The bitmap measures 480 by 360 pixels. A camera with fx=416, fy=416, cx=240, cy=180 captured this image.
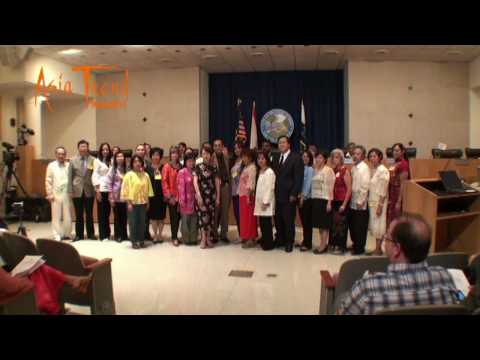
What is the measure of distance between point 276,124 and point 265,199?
6.30 metres

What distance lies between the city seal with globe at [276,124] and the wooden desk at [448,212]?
6.78m

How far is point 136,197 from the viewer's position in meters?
5.90

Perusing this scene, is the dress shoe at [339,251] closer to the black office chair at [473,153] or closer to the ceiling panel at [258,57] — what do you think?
the black office chair at [473,153]

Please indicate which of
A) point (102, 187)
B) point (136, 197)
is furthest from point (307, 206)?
point (102, 187)

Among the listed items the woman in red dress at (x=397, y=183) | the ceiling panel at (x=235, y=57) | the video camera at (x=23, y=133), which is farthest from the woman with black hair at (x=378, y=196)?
the video camera at (x=23, y=133)

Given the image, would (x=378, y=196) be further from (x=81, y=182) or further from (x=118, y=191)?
(x=81, y=182)

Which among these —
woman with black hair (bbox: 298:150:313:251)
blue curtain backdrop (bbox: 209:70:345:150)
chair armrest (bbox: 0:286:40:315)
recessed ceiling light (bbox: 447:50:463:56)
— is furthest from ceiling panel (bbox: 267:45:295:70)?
chair armrest (bbox: 0:286:40:315)

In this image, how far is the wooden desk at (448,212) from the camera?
4258 mm

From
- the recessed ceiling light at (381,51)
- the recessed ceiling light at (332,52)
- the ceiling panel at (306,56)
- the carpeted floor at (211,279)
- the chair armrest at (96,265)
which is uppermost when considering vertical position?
the ceiling panel at (306,56)

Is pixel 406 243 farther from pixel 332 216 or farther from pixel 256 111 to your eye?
pixel 256 111

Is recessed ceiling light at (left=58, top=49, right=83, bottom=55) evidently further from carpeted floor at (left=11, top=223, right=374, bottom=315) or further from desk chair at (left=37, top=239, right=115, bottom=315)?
desk chair at (left=37, top=239, right=115, bottom=315)

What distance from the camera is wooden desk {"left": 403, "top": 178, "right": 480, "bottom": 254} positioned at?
426 cm

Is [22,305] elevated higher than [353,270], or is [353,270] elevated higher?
[353,270]

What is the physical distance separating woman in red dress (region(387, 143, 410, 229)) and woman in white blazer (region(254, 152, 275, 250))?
1.55m
